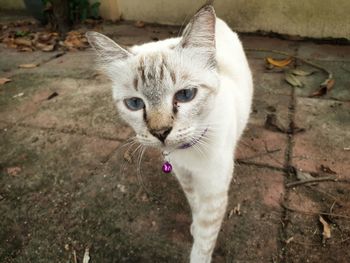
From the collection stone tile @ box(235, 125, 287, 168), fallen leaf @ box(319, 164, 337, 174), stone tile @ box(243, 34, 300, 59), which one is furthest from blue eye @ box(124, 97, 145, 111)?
stone tile @ box(243, 34, 300, 59)

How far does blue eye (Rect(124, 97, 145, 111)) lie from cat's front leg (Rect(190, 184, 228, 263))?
1.60 feet

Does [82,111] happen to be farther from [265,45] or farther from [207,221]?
[265,45]

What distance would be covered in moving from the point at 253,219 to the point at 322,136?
0.95m

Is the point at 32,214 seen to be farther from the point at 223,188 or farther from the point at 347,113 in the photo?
the point at 347,113

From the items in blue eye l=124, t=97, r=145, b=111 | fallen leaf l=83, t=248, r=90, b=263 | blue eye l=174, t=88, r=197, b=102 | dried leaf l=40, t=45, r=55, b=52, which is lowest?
fallen leaf l=83, t=248, r=90, b=263

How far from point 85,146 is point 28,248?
88cm

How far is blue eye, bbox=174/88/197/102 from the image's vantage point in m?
1.43

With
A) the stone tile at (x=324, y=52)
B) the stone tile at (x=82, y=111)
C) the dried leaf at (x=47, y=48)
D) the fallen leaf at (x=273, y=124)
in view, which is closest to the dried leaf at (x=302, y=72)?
the stone tile at (x=324, y=52)

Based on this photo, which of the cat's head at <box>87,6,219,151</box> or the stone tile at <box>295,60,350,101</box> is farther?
the stone tile at <box>295,60,350,101</box>

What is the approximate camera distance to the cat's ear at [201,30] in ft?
4.52

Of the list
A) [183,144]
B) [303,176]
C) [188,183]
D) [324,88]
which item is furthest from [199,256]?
[324,88]

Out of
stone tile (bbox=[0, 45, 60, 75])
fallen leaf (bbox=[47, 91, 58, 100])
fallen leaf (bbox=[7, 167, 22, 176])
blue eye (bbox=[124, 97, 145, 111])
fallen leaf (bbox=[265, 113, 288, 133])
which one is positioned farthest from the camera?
stone tile (bbox=[0, 45, 60, 75])

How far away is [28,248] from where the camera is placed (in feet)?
5.95

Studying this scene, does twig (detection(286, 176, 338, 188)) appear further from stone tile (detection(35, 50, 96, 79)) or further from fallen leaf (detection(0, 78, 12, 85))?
fallen leaf (detection(0, 78, 12, 85))
